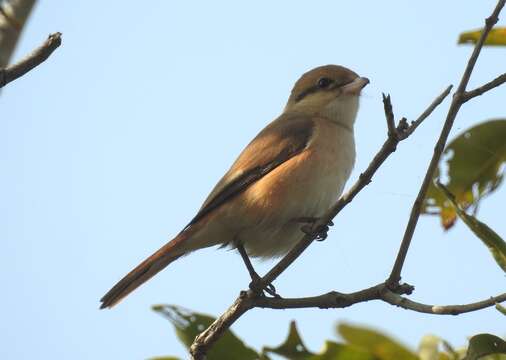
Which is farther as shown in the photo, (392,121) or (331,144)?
(331,144)

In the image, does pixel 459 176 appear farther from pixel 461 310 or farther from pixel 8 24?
pixel 8 24

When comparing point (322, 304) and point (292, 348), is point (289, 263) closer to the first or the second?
point (322, 304)

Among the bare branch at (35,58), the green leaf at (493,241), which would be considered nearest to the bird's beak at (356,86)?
the green leaf at (493,241)

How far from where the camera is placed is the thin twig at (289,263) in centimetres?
337

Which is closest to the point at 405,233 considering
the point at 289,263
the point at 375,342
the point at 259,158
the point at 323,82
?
the point at 289,263

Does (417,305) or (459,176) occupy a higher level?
(459,176)

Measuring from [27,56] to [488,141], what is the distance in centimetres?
191

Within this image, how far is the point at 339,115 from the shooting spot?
611 cm

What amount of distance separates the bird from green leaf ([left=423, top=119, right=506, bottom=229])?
5.46ft

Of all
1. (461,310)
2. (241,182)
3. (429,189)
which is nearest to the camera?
(461,310)

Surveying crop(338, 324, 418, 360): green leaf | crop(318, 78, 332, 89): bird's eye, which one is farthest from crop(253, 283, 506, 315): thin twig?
crop(318, 78, 332, 89): bird's eye

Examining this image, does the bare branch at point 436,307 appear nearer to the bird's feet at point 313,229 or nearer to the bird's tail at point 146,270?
the bird's feet at point 313,229

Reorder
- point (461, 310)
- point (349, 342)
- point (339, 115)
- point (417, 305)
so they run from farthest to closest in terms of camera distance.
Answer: point (339, 115)
point (417, 305)
point (461, 310)
point (349, 342)

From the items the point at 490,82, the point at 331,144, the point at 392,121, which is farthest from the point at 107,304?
the point at 490,82
